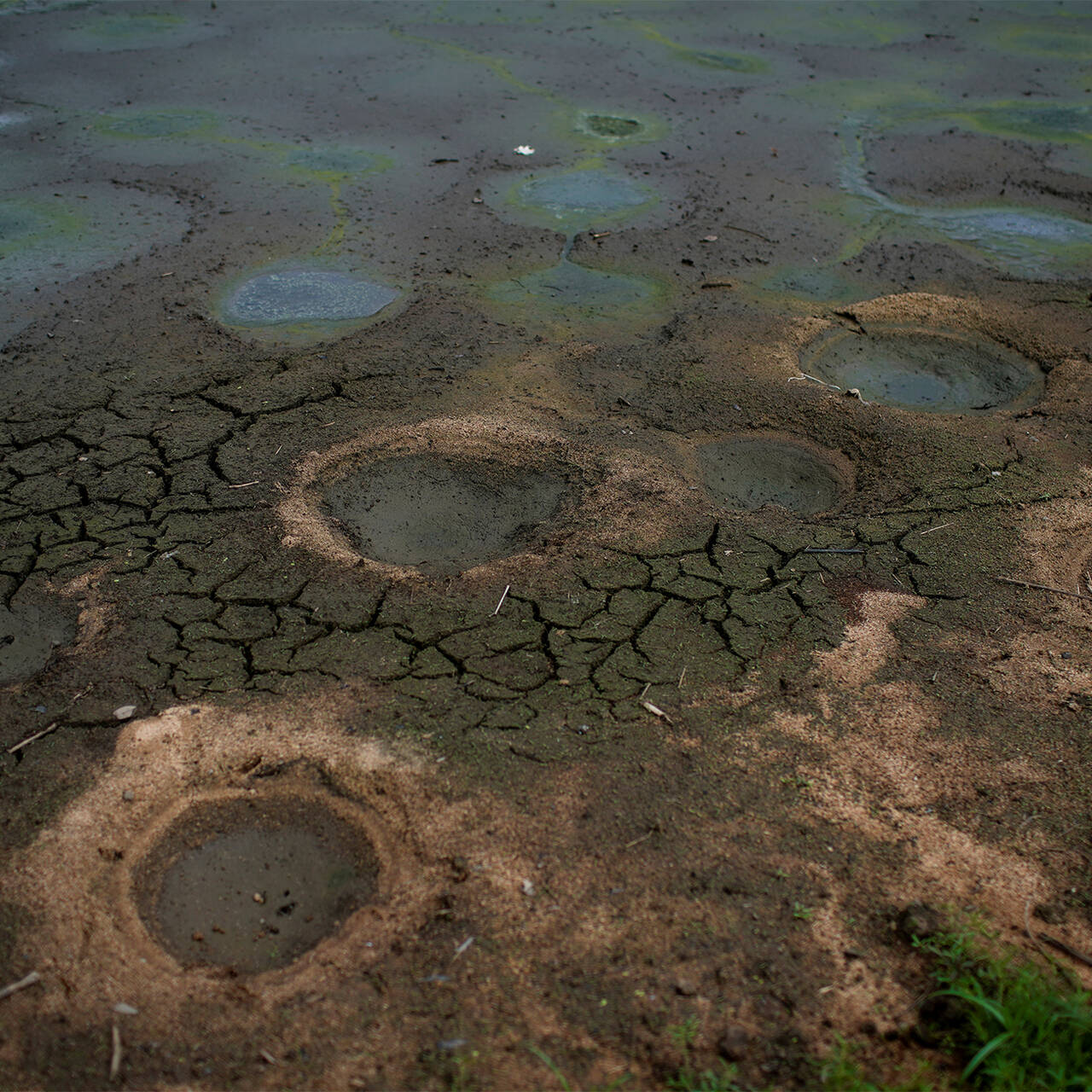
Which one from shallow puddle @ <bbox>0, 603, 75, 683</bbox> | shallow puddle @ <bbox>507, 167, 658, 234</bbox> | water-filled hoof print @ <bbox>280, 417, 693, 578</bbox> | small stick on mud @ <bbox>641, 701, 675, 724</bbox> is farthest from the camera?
shallow puddle @ <bbox>507, 167, 658, 234</bbox>

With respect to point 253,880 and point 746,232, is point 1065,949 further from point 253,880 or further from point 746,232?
point 746,232

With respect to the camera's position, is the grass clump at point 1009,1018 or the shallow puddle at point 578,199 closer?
the grass clump at point 1009,1018

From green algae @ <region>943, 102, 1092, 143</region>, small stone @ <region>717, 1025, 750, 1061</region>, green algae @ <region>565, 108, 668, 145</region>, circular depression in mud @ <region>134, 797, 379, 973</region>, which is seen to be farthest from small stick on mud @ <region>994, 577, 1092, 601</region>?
green algae @ <region>943, 102, 1092, 143</region>

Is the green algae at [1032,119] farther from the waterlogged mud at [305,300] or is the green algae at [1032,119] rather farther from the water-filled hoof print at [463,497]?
the water-filled hoof print at [463,497]

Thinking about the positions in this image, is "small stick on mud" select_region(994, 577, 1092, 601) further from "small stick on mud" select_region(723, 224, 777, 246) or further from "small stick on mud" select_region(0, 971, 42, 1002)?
"small stick on mud" select_region(723, 224, 777, 246)

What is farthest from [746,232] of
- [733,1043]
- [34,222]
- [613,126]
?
[733,1043]

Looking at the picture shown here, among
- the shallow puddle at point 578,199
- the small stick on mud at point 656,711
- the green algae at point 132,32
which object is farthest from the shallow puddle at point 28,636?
the green algae at point 132,32
